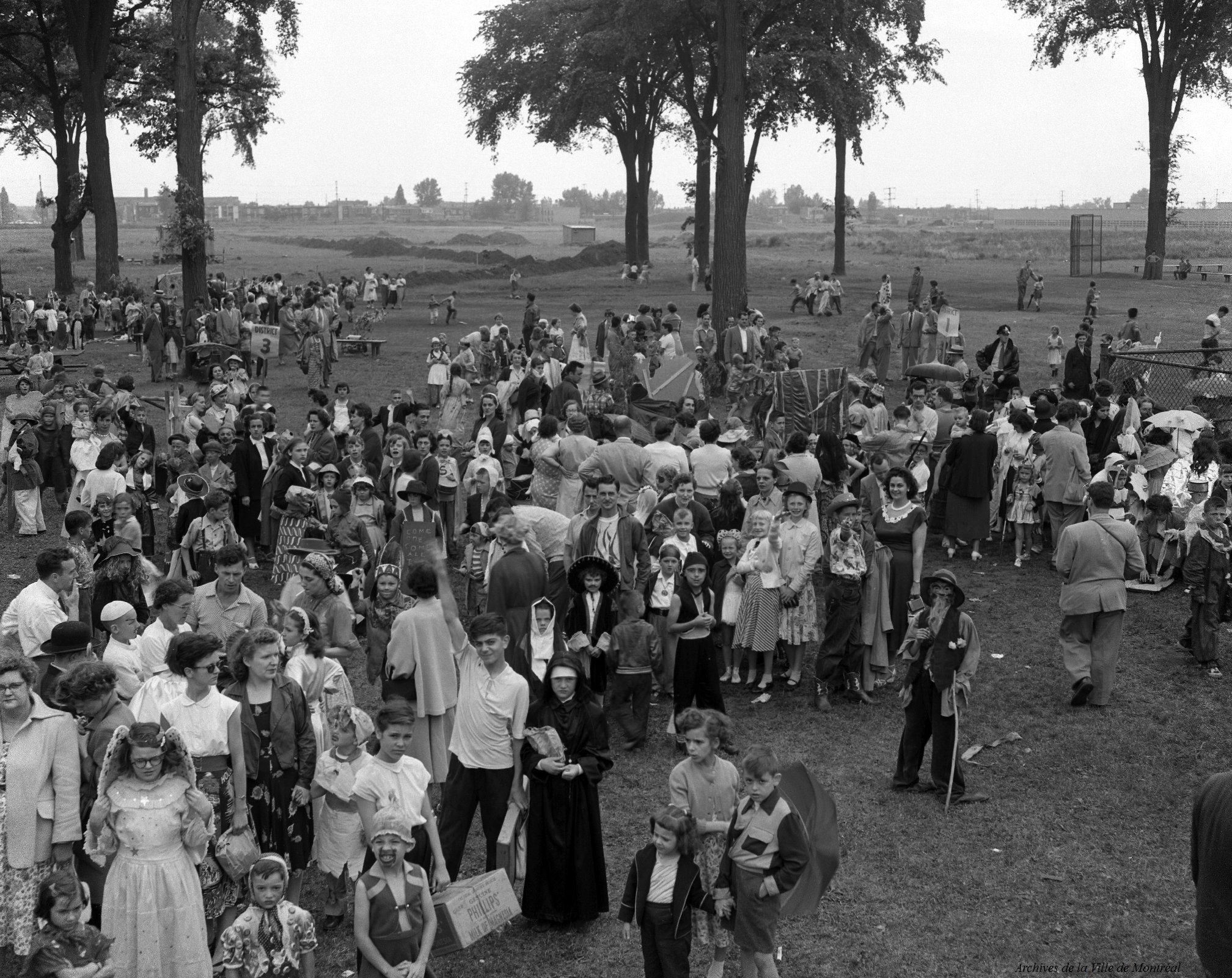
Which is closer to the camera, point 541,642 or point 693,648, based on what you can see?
point 541,642

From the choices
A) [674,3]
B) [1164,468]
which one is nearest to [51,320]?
[674,3]

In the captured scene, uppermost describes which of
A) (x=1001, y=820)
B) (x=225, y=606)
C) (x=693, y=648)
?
(x=225, y=606)

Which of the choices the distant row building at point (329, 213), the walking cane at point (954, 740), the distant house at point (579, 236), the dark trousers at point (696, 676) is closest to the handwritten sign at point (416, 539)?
the dark trousers at point (696, 676)

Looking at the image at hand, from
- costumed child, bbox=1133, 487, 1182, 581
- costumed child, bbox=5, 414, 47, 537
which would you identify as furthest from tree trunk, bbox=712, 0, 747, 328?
costumed child, bbox=5, 414, 47, 537

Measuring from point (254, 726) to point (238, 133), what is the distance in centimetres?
3853

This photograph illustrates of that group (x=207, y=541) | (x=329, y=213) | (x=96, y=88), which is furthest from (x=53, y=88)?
(x=329, y=213)

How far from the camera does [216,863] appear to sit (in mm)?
6242

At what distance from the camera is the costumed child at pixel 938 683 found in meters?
8.45

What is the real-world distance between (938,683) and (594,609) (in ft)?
7.76

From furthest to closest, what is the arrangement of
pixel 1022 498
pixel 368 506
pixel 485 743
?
pixel 1022 498, pixel 368 506, pixel 485 743

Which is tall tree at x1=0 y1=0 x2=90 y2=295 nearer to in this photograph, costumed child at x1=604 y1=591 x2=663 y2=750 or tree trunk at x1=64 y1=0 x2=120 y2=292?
tree trunk at x1=64 y1=0 x2=120 y2=292

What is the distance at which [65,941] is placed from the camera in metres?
5.39

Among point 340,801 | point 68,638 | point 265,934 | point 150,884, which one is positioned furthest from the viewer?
point 68,638

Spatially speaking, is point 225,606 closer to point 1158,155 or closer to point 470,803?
point 470,803
